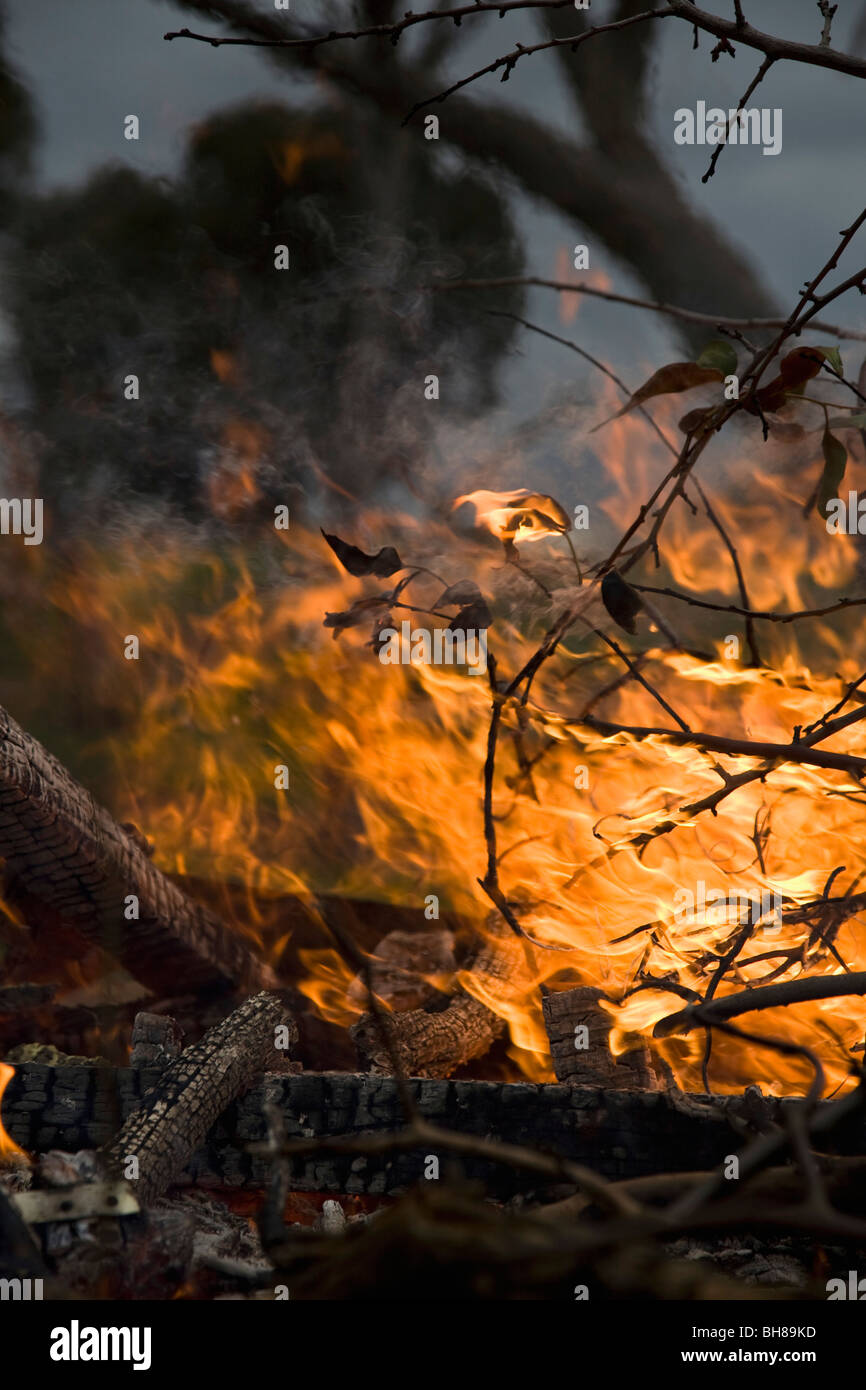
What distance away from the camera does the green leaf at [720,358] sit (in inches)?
63.7

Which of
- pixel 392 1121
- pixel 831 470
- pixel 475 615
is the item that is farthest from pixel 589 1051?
pixel 831 470

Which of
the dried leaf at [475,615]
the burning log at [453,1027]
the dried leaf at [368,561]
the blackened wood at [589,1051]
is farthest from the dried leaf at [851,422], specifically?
the burning log at [453,1027]

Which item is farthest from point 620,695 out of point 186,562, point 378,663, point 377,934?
point 186,562

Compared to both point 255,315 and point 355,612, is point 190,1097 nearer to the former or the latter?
point 355,612

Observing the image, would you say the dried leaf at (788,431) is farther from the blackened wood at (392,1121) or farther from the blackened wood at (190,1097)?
the blackened wood at (190,1097)

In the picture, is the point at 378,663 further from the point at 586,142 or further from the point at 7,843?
the point at 586,142

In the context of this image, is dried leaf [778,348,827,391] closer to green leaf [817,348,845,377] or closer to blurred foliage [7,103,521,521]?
green leaf [817,348,845,377]

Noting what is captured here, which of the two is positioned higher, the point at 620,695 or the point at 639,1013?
the point at 620,695

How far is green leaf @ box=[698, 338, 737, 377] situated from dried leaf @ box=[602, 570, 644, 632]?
415 mm

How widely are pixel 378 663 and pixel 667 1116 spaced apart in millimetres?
1984

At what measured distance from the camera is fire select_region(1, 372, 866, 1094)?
7.97 ft

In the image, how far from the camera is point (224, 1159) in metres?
1.62

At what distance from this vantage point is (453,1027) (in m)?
2.11

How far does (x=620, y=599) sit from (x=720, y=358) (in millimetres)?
465
